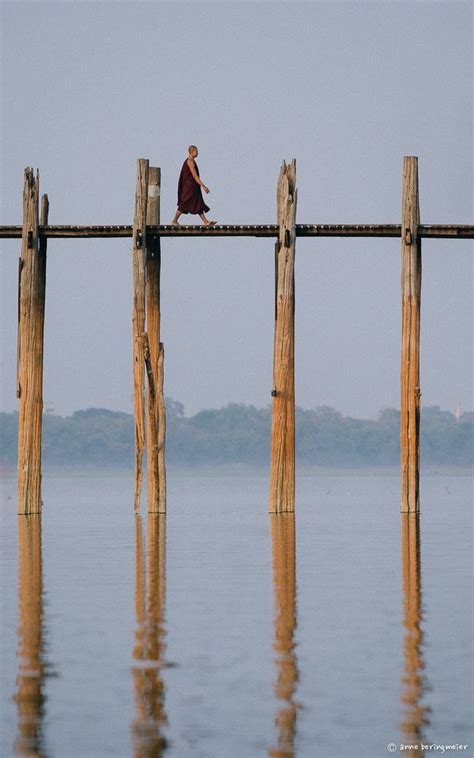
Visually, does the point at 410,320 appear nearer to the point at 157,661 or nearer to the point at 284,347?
the point at 284,347

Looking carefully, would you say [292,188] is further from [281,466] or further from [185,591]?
[185,591]

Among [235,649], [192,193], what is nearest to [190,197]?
[192,193]

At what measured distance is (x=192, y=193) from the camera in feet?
57.1

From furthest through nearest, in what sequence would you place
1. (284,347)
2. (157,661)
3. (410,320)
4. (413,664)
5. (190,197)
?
1. (190,197)
2. (410,320)
3. (284,347)
4. (157,661)
5. (413,664)

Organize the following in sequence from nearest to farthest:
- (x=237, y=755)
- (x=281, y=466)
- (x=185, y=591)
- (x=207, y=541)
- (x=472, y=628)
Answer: (x=237, y=755), (x=472, y=628), (x=185, y=591), (x=207, y=541), (x=281, y=466)

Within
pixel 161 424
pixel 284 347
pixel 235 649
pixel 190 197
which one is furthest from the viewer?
pixel 190 197

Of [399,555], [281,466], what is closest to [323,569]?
[399,555]

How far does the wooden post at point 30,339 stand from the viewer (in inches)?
679

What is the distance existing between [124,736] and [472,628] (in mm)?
2935

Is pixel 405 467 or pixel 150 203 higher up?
pixel 150 203

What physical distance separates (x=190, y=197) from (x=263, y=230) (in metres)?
1.04

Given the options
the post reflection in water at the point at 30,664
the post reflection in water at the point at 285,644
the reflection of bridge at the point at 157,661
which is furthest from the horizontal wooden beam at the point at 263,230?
the post reflection in water at the point at 30,664

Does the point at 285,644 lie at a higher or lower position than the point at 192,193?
lower

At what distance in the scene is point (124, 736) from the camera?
17.2ft
